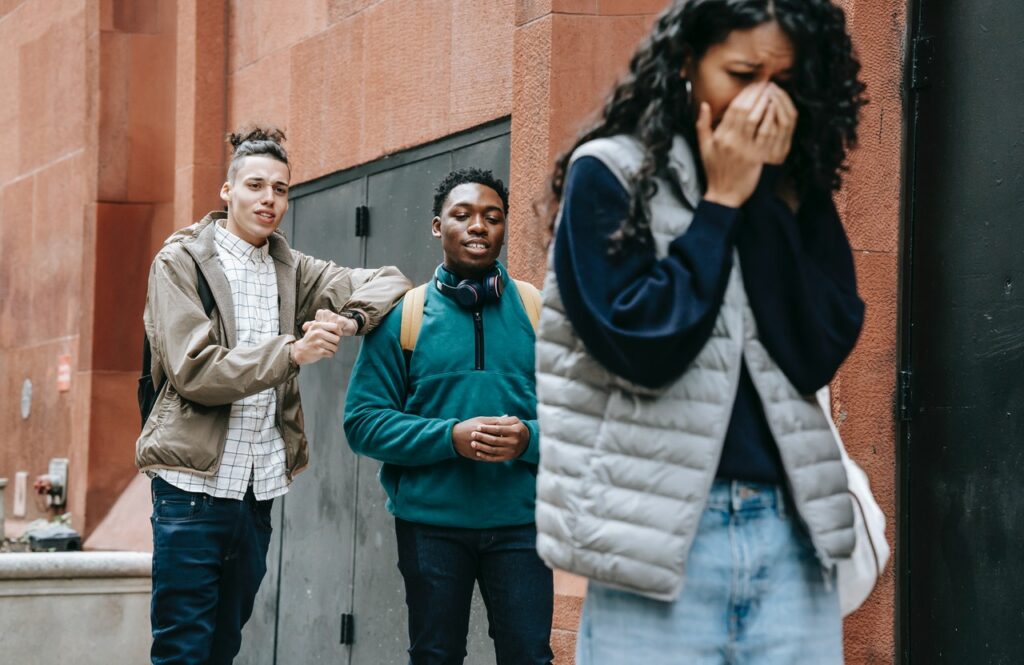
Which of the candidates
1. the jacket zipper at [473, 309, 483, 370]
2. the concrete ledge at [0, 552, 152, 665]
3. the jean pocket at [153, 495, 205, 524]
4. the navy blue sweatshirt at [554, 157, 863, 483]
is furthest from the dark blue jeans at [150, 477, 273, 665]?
the concrete ledge at [0, 552, 152, 665]

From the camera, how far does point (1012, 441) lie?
4.94 metres

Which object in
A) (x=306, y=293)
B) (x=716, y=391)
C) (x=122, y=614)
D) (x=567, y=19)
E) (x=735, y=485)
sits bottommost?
(x=122, y=614)

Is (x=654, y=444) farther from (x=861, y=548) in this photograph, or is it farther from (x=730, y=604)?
(x=861, y=548)

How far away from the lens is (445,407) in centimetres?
476

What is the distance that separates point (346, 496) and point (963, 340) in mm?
3874

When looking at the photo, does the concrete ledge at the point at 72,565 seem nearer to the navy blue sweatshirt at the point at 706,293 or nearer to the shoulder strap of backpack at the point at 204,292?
the shoulder strap of backpack at the point at 204,292

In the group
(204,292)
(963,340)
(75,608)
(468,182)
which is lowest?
(75,608)

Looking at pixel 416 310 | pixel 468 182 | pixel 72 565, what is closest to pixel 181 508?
pixel 416 310

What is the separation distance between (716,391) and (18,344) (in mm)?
12338

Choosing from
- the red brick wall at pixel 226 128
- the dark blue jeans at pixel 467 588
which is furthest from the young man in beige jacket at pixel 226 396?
the red brick wall at pixel 226 128

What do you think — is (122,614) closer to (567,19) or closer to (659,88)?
(567,19)

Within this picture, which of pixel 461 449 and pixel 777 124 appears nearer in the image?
pixel 777 124

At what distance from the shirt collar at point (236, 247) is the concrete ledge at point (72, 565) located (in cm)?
315

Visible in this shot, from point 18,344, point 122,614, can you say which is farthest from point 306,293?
point 18,344
